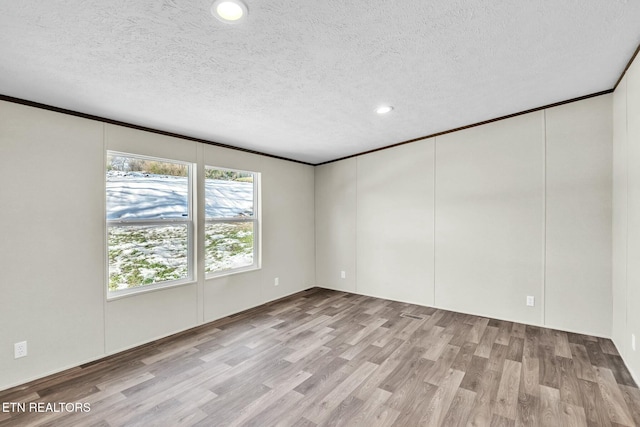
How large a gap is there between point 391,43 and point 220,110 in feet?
5.67

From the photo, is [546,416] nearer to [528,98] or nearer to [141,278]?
[528,98]

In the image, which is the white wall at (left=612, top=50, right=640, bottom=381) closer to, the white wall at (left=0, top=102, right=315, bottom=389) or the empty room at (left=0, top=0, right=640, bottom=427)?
the empty room at (left=0, top=0, right=640, bottom=427)

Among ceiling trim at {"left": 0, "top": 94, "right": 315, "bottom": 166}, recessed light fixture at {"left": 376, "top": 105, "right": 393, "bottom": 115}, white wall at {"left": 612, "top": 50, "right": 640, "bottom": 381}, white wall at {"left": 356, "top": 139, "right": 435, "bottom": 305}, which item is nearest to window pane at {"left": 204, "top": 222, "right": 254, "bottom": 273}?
ceiling trim at {"left": 0, "top": 94, "right": 315, "bottom": 166}

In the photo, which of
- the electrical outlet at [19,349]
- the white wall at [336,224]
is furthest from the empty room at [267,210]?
the white wall at [336,224]

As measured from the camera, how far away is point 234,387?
2318 millimetres

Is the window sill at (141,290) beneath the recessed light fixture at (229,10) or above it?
beneath

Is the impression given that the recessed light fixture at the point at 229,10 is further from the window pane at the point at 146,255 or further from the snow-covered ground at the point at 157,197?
the window pane at the point at 146,255

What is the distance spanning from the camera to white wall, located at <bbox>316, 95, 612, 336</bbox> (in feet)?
10.1

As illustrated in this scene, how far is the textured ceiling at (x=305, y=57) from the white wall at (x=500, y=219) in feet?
1.74

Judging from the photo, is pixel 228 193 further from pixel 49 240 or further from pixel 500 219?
pixel 500 219

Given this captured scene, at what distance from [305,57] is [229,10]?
0.62 metres

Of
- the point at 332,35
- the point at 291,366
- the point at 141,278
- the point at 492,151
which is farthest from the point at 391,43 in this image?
the point at 141,278

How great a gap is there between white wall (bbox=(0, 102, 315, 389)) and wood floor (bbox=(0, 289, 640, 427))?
8.4 inches

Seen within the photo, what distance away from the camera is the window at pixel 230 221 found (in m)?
3.87
